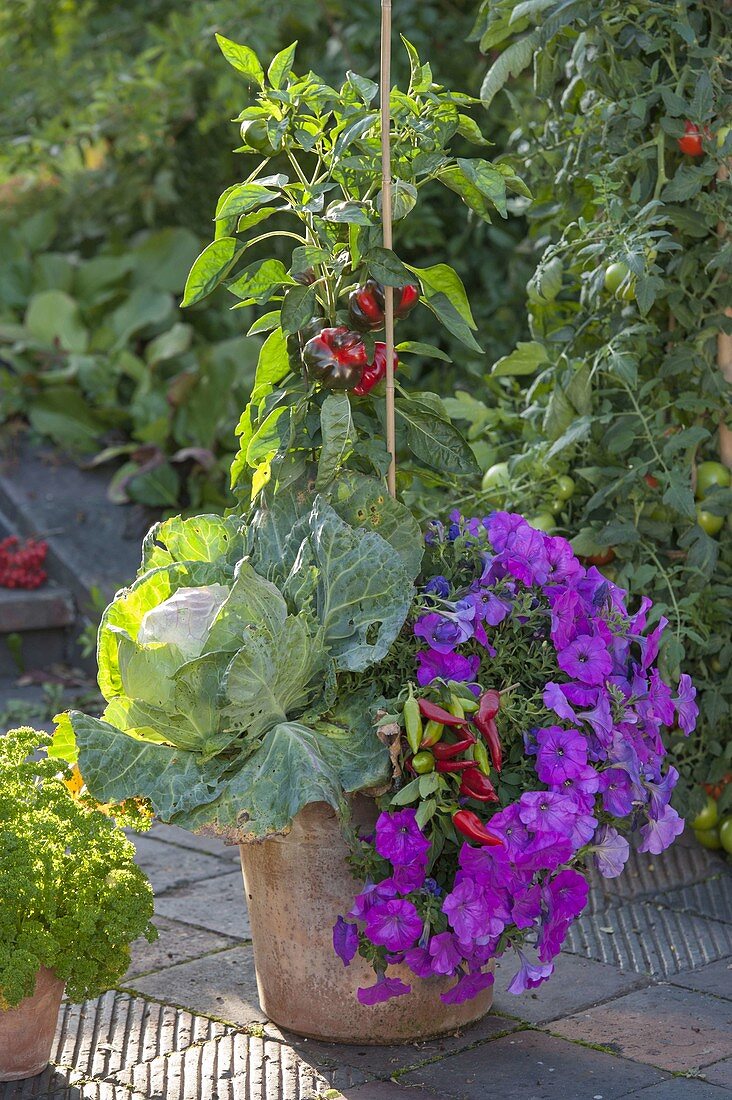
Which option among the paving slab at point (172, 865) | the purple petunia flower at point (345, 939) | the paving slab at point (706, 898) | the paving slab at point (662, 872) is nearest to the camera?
the purple petunia flower at point (345, 939)

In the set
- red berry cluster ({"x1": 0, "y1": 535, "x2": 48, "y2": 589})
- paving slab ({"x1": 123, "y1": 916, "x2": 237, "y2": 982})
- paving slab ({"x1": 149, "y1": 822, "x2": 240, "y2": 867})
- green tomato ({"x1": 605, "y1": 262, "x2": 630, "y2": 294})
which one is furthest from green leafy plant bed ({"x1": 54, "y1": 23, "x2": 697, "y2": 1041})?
red berry cluster ({"x1": 0, "y1": 535, "x2": 48, "y2": 589})

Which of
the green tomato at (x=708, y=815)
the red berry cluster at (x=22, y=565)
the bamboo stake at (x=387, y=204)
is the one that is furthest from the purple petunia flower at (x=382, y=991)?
the red berry cluster at (x=22, y=565)

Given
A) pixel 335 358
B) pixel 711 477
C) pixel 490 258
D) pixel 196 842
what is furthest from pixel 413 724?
pixel 490 258

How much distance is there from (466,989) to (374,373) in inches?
41.6

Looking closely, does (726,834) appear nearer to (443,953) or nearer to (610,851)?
(610,851)

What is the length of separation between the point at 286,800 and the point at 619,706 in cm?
57

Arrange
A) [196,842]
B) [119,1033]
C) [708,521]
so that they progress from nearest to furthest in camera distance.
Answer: [119,1033] → [708,521] → [196,842]

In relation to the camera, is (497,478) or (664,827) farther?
(497,478)

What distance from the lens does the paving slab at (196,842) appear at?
3.33 metres

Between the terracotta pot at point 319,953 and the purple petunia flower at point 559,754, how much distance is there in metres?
0.31

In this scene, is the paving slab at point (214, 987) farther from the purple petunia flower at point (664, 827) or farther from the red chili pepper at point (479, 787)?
the purple petunia flower at point (664, 827)

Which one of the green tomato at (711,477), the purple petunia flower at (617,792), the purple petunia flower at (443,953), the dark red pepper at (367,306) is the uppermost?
the dark red pepper at (367,306)

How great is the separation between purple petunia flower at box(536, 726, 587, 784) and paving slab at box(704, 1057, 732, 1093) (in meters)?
0.57

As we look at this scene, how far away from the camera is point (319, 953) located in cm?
223
